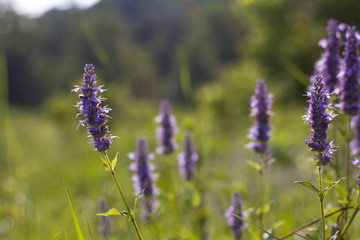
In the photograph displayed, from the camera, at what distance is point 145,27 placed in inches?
2362

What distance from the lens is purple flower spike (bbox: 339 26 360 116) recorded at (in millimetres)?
2010

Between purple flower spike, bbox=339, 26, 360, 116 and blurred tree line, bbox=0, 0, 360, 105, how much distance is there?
1373 millimetres

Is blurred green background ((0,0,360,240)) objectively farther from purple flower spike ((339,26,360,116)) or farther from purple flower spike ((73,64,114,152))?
purple flower spike ((339,26,360,116))

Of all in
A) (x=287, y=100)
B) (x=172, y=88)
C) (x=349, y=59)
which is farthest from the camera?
(x=172, y=88)

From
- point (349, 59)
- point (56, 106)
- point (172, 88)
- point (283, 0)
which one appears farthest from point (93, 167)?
point (172, 88)

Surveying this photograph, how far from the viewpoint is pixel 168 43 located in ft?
171

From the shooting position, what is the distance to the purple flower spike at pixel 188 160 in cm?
343

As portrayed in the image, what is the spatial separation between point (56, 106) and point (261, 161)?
16.3m

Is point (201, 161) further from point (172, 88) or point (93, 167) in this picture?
point (172, 88)

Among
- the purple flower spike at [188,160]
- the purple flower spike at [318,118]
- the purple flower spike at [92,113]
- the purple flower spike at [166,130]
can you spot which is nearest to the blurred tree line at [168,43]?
the purple flower spike at [166,130]

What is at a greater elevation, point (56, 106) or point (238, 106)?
point (56, 106)

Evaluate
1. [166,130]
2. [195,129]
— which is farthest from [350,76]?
[195,129]

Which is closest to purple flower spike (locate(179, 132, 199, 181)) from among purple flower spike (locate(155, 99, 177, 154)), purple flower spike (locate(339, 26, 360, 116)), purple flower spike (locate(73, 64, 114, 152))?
purple flower spike (locate(155, 99, 177, 154))

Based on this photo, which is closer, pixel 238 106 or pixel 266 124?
pixel 266 124
